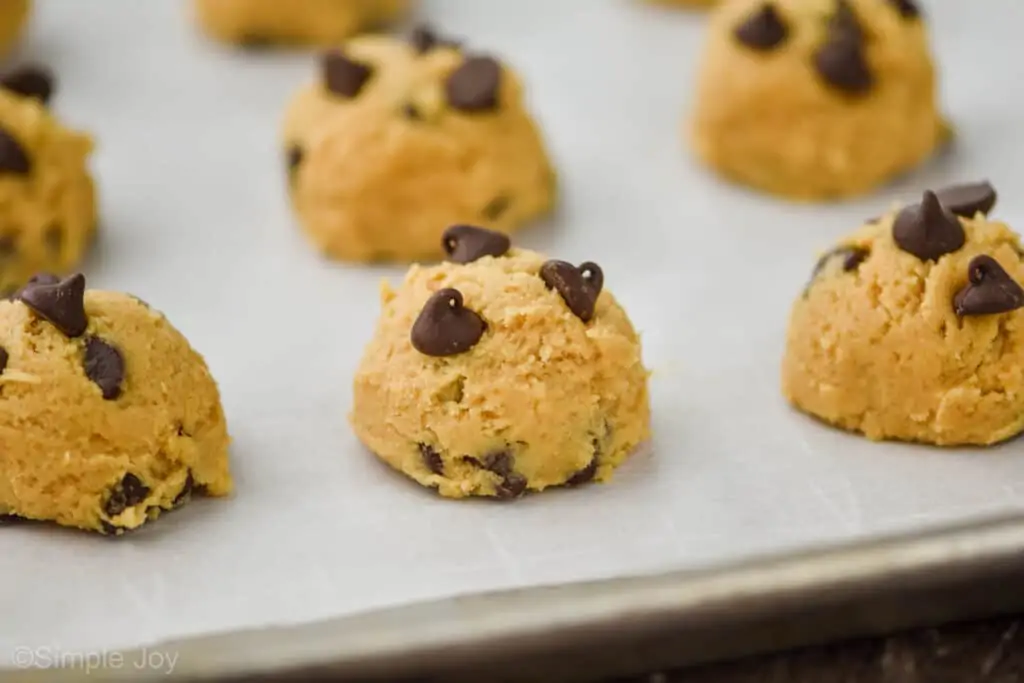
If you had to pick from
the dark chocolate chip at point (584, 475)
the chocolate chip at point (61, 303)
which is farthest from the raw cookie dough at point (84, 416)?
the dark chocolate chip at point (584, 475)

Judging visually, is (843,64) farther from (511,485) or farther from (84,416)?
(84,416)

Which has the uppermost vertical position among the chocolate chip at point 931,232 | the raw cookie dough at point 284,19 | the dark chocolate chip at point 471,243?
the chocolate chip at point 931,232

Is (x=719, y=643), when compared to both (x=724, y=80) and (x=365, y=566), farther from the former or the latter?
(x=724, y=80)

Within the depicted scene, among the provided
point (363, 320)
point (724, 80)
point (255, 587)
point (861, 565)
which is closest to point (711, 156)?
point (724, 80)

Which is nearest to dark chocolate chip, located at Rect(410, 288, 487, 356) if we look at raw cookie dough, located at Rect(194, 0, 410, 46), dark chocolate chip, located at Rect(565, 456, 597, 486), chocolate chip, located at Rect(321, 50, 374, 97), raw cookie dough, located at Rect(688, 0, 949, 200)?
dark chocolate chip, located at Rect(565, 456, 597, 486)

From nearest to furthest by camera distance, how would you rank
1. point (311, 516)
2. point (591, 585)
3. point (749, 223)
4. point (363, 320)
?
point (591, 585), point (311, 516), point (363, 320), point (749, 223)

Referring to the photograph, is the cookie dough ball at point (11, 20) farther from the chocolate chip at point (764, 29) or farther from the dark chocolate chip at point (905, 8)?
the dark chocolate chip at point (905, 8)

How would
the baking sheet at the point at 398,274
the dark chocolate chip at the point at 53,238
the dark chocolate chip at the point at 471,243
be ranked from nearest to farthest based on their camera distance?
the baking sheet at the point at 398,274 → the dark chocolate chip at the point at 471,243 → the dark chocolate chip at the point at 53,238

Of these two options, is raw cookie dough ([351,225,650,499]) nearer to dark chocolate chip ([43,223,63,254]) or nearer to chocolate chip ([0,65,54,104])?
dark chocolate chip ([43,223,63,254])
